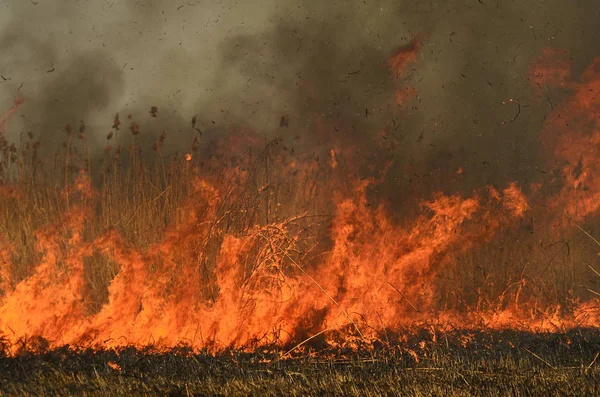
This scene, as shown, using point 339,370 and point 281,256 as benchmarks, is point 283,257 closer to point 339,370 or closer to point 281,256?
point 281,256

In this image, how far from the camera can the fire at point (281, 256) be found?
12.3 m

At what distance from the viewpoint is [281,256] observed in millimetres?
13438

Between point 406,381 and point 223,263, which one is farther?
point 223,263

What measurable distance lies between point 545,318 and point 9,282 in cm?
881

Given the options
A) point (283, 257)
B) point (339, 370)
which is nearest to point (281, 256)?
point (283, 257)

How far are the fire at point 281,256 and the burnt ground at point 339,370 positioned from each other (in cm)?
66

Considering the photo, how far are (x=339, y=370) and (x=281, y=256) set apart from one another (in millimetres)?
3514

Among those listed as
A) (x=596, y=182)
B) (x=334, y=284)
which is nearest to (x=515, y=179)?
(x=596, y=182)

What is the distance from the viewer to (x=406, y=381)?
9.49 m

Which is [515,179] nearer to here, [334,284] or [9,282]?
[334,284]

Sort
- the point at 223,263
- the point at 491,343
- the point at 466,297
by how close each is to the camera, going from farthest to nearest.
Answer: the point at 466,297 < the point at 223,263 < the point at 491,343

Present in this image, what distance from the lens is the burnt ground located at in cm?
925

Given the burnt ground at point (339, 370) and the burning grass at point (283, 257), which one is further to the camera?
the burning grass at point (283, 257)

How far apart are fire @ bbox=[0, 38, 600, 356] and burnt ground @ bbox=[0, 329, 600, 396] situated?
66 cm
